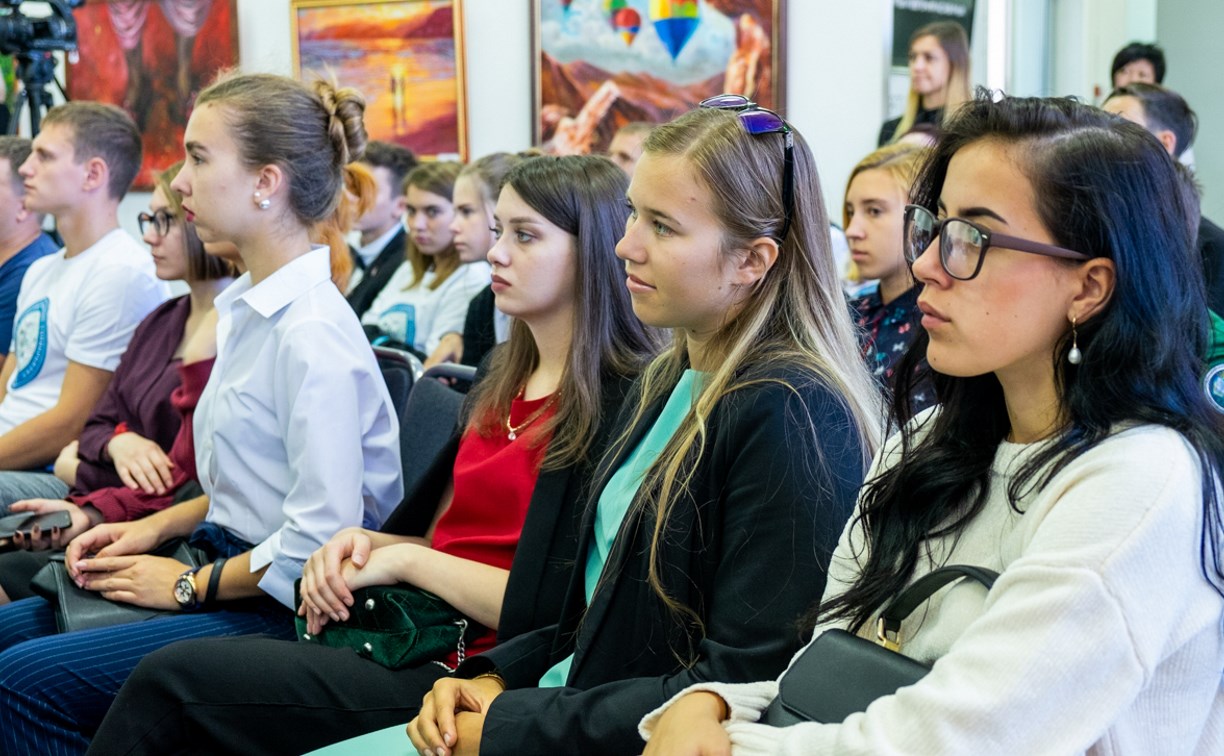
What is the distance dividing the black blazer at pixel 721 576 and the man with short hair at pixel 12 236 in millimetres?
2788

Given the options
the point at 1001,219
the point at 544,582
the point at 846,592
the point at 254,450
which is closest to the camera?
the point at 1001,219

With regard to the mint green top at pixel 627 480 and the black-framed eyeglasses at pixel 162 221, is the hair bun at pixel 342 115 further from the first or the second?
the mint green top at pixel 627 480

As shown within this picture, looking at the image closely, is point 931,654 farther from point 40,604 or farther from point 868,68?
point 868,68

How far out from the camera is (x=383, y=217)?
5270mm

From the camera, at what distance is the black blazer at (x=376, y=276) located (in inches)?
189

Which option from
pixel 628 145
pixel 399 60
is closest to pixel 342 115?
pixel 628 145

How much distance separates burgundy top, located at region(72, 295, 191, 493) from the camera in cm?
266

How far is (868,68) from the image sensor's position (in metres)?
5.20

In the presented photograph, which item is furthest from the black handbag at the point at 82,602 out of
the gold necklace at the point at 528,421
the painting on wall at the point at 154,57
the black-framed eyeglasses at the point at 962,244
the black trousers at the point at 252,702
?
the painting on wall at the point at 154,57

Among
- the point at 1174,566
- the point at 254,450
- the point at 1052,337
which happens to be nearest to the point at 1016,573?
the point at 1174,566

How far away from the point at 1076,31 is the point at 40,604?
4.78 metres

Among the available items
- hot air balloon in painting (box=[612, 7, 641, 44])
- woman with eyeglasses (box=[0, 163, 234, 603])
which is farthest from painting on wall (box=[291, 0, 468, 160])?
woman with eyeglasses (box=[0, 163, 234, 603])

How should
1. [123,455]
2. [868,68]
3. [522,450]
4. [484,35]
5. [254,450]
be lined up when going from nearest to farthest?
[522,450]
[254,450]
[123,455]
[868,68]
[484,35]

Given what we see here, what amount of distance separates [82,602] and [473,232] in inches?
91.1
